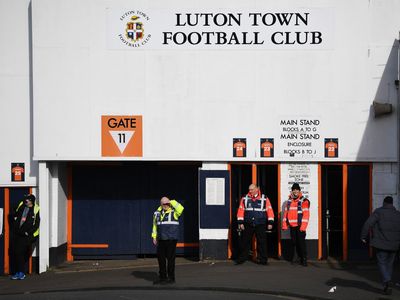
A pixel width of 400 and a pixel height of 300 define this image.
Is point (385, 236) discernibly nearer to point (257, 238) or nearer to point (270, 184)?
point (257, 238)

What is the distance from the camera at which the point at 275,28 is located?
57.6ft

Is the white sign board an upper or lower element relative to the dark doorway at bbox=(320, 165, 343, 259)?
upper

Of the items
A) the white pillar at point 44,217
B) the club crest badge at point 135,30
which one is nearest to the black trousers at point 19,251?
the white pillar at point 44,217

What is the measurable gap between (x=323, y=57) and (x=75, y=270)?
7.49 meters

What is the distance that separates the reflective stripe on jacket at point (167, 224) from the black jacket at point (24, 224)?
4.04 m

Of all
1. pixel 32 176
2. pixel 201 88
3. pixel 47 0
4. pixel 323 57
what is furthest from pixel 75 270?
pixel 323 57

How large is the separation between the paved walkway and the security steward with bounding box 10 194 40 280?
0.45 meters

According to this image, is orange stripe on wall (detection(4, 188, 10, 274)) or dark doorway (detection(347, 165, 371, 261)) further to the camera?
orange stripe on wall (detection(4, 188, 10, 274))

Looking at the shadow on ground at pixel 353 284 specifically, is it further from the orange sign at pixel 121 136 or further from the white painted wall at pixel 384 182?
the orange sign at pixel 121 136

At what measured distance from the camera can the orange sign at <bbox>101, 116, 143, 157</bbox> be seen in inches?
695

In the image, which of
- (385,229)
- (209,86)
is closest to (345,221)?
(385,229)

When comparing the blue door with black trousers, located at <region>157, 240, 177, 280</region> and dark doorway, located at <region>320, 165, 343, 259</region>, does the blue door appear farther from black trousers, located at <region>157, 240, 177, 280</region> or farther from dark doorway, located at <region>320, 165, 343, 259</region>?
black trousers, located at <region>157, 240, 177, 280</region>

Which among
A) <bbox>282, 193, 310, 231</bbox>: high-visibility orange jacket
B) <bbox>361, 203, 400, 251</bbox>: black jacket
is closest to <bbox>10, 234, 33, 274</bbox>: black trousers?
<bbox>282, 193, 310, 231</bbox>: high-visibility orange jacket

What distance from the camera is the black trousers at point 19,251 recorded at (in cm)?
1723
